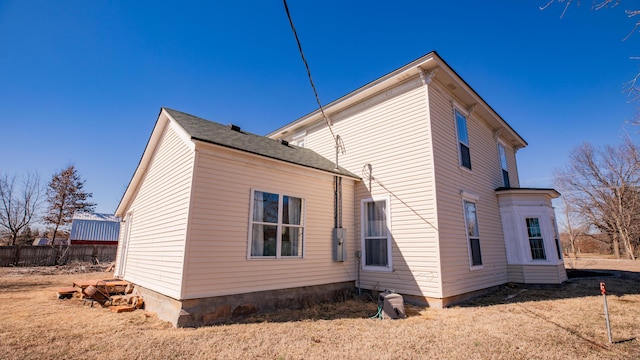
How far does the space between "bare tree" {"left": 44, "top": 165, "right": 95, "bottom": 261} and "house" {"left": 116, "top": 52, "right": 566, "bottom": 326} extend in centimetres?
2781

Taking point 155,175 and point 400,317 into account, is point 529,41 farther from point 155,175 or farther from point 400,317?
point 155,175

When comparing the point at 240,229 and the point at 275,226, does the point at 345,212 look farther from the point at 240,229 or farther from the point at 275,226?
the point at 240,229

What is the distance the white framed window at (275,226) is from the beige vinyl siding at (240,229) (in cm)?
14

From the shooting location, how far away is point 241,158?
727 cm

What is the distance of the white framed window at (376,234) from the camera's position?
29.3ft

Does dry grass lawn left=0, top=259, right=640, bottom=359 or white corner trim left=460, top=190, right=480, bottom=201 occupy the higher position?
white corner trim left=460, top=190, right=480, bottom=201

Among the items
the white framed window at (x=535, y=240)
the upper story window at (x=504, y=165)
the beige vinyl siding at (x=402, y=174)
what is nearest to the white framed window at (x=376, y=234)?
the beige vinyl siding at (x=402, y=174)

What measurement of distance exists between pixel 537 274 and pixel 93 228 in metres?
37.3

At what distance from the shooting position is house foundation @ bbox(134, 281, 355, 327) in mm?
5949

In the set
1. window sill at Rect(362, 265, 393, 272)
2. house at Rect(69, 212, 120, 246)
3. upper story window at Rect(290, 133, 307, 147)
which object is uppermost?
upper story window at Rect(290, 133, 307, 147)

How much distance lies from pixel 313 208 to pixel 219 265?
3208 millimetres

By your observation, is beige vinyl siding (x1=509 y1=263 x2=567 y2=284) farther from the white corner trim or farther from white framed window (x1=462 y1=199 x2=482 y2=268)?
the white corner trim

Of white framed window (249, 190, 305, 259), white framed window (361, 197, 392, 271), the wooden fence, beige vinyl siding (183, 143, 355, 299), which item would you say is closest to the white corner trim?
white framed window (361, 197, 392, 271)

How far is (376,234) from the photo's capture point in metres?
9.30
